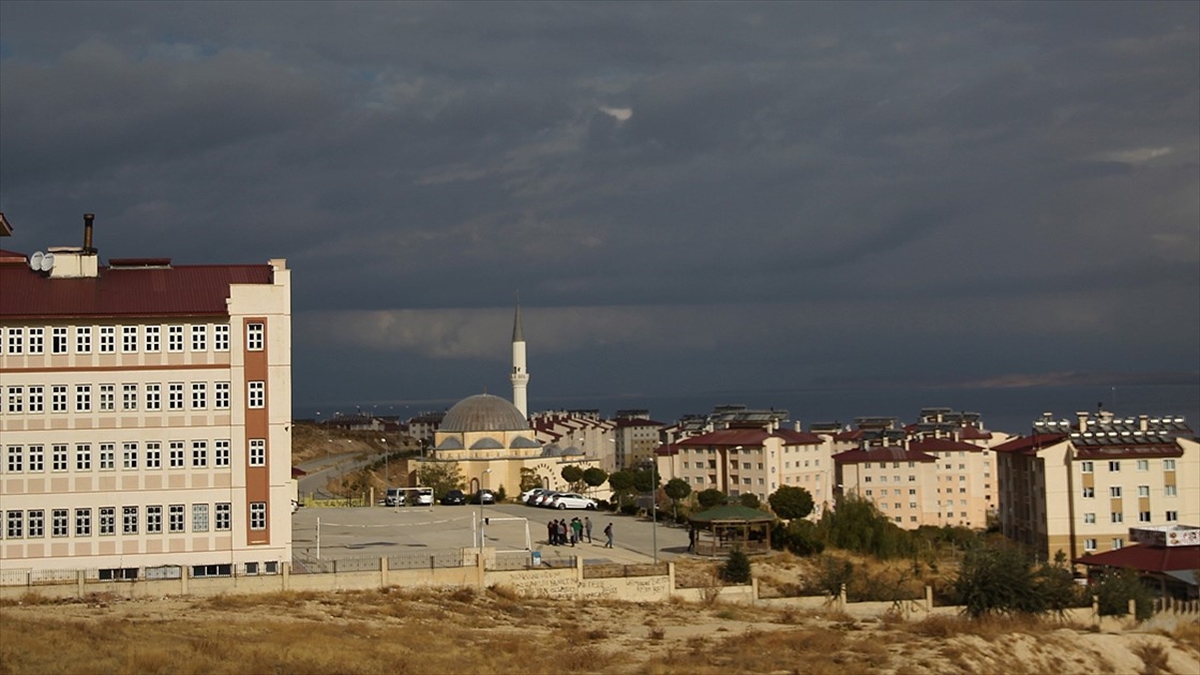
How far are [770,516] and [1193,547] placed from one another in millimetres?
18201

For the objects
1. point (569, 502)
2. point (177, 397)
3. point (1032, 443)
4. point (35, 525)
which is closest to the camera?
point (35, 525)

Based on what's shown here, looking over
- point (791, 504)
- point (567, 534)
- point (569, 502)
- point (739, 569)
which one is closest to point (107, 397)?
point (567, 534)

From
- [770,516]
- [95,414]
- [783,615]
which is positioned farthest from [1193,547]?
[95,414]

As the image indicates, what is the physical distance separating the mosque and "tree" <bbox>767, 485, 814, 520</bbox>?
32260mm

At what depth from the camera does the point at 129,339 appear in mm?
38906

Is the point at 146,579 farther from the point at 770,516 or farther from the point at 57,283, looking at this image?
the point at 770,516

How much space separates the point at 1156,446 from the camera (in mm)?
74812

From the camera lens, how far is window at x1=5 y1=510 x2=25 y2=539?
1484 inches

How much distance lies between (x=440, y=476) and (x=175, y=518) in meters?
46.5

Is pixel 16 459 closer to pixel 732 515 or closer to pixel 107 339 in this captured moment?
pixel 107 339

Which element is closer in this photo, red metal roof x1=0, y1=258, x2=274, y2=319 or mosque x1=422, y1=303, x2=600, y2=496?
red metal roof x1=0, y1=258, x2=274, y2=319

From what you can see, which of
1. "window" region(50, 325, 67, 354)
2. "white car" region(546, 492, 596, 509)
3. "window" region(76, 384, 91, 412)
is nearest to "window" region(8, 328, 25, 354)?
"window" region(50, 325, 67, 354)

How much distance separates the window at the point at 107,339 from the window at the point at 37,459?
3.44m

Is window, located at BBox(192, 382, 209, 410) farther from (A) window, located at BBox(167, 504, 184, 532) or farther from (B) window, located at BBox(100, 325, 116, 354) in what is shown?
(A) window, located at BBox(167, 504, 184, 532)
